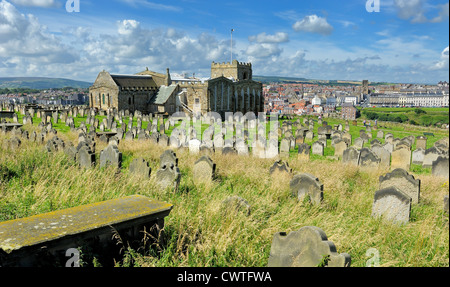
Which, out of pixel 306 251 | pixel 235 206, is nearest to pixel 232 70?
pixel 235 206

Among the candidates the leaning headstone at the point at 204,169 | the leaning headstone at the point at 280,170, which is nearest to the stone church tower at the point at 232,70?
the leaning headstone at the point at 280,170

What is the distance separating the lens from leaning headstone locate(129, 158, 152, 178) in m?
8.77

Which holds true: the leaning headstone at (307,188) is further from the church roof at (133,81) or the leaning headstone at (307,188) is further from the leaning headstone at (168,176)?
the church roof at (133,81)

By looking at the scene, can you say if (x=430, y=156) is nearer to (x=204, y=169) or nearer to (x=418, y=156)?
(x=418, y=156)

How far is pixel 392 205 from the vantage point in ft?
22.0

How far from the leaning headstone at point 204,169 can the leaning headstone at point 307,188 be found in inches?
85.6

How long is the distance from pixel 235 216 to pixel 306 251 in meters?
1.48

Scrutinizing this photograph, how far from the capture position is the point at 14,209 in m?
4.75

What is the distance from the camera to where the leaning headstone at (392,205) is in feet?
21.8

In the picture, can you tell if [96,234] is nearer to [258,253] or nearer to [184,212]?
[184,212]

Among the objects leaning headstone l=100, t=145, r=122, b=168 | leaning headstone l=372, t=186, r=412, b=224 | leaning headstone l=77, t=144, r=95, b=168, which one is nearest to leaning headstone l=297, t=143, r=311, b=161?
leaning headstone l=100, t=145, r=122, b=168

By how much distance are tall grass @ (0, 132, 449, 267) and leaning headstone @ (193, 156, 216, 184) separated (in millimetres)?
321

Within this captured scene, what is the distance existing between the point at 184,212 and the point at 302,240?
6.35 ft
